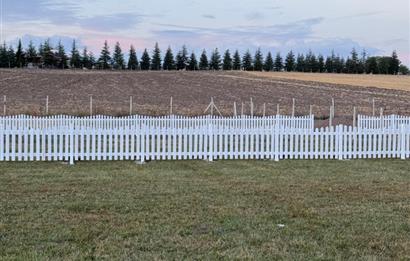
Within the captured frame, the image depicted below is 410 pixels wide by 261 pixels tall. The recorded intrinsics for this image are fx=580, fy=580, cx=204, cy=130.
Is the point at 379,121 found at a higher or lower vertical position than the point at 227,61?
lower

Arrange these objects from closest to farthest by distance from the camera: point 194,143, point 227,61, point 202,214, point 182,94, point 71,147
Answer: point 202,214
point 71,147
point 194,143
point 182,94
point 227,61

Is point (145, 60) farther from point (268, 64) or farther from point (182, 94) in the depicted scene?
point (182, 94)

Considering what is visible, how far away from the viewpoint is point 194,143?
14.7m

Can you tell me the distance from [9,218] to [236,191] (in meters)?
3.77

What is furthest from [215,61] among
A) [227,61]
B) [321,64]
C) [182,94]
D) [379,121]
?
[379,121]

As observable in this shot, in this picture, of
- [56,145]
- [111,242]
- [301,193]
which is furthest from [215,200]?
[56,145]

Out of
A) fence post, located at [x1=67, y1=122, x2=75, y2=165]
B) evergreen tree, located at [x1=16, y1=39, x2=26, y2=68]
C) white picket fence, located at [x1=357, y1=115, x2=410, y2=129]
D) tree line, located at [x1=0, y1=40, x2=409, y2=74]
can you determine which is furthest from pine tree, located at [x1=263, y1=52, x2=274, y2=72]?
fence post, located at [x1=67, y1=122, x2=75, y2=165]

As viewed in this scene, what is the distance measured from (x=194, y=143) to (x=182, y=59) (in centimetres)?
12018

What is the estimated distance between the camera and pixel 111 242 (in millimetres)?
5996

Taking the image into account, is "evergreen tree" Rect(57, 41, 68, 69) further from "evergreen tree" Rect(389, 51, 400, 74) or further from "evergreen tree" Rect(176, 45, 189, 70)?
"evergreen tree" Rect(389, 51, 400, 74)

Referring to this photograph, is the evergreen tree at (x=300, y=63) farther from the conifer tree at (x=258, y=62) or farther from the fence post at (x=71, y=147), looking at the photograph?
the fence post at (x=71, y=147)

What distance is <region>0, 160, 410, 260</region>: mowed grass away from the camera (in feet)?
19.0

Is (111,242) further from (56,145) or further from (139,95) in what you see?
(139,95)

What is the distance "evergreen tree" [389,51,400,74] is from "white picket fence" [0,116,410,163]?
113 m
